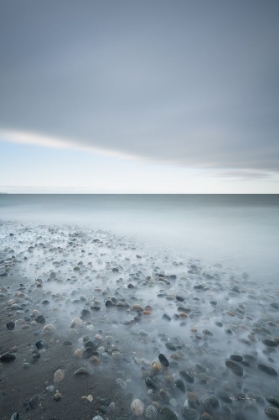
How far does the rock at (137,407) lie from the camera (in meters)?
2.32

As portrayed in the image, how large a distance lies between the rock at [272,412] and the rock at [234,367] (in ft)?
1.67

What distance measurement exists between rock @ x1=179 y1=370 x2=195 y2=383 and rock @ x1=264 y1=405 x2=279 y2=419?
→ 2.79 ft

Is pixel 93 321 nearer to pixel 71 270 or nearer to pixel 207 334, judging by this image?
pixel 207 334

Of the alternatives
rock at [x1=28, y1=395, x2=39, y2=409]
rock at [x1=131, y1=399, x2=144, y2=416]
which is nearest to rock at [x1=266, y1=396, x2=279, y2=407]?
rock at [x1=131, y1=399, x2=144, y2=416]

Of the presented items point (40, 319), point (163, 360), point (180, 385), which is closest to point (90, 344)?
point (163, 360)

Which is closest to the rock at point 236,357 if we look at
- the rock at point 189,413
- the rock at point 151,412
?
the rock at point 189,413

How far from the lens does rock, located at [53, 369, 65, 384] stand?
265cm

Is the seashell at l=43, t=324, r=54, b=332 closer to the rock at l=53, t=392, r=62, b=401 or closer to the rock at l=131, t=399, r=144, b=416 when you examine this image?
the rock at l=53, t=392, r=62, b=401

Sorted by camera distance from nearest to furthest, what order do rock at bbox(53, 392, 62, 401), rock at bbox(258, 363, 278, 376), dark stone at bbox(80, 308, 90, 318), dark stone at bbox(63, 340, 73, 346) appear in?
rock at bbox(53, 392, 62, 401), rock at bbox(258, 363, 278, 376), dark stone at bbox(63, 340, 73, 346), dark stone at bbox(80, 308, 90, 318)

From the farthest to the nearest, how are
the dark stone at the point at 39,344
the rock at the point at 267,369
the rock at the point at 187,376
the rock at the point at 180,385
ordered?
the dark stone at the point at 39,344, the rock at the point at 267,369, the rock at the point at 187,376, the rock at the point at 180,385

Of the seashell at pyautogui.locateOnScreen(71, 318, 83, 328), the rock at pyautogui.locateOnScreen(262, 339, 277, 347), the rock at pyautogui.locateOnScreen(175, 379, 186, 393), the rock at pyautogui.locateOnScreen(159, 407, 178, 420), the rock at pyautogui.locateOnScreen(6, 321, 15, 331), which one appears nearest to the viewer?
the rock at pyautogui.locateOnScreen(159, 407, 178, 420)

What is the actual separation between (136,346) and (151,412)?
109 cm

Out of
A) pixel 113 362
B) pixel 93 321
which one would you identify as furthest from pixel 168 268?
pixel 113 362

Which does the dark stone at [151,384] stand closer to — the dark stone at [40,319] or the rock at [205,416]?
the rock at [205,416]
